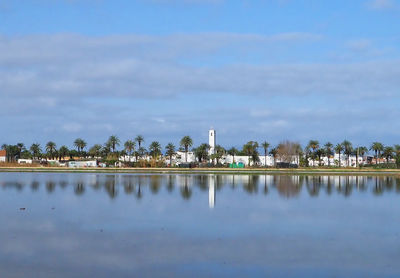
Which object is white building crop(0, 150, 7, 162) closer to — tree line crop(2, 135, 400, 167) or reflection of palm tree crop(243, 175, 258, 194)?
tree line crop(2, 135, 400, 167)

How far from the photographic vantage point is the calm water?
16.4 m

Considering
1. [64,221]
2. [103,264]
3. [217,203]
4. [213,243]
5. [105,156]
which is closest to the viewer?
[103,264]

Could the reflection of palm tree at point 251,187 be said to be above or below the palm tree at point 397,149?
below

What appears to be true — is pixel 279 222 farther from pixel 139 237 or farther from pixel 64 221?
pixel 64 221

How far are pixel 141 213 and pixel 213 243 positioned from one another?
996 centimetres

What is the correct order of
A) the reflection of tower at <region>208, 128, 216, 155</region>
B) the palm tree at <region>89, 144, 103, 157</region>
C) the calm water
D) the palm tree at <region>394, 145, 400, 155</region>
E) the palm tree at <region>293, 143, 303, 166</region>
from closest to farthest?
the calm water < the palm tree at <region>394, 145, 400, 155</region> < the palm tree at <region>293, 143, 303, 166</region> < the palm tree at <region>89, 144, 103, 157</region> < the reflection of tower at <region>208, 128, 216, 155</region>

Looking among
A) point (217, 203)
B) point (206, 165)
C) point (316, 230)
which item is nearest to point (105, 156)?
point (206, 165)

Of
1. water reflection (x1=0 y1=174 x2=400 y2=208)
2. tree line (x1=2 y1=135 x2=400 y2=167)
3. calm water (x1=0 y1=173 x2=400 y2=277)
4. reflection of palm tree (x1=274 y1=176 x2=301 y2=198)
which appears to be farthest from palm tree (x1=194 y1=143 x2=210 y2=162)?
calm water (x1=0 y1=173 x2=400 y2=277)

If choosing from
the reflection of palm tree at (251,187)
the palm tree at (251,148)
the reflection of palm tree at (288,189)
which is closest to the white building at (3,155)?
the palm tree at (251,148)

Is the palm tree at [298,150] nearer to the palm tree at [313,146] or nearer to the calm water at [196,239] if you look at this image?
the palm tree at [313,146]

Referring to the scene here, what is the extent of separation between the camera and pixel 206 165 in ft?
463

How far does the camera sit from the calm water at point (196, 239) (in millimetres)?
16375

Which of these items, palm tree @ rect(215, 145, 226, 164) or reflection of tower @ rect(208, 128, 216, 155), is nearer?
palm tree @ rect(215, 145, 226, 164)

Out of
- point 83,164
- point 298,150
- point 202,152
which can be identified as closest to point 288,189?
point 83,164
